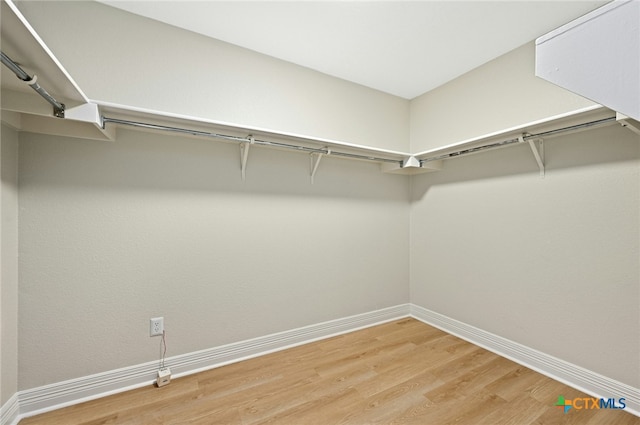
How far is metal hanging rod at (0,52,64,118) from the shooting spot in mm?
943

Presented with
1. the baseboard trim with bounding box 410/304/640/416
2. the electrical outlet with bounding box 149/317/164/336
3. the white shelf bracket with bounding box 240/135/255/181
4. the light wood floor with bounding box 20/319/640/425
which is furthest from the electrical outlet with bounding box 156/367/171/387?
the baseboard trim with bounding box 410/304/640/416

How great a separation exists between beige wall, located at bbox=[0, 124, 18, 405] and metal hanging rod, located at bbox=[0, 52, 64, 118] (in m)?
0.32

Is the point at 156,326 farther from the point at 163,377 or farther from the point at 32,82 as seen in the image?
the point at 32,82

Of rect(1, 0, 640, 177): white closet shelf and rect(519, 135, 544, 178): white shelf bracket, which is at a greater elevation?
rect(1, 0, 640, 177): white closet shelf

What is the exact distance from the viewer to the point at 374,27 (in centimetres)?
190

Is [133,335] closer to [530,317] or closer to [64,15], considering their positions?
[64,15]

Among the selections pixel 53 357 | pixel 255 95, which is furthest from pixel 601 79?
pixel 53 357

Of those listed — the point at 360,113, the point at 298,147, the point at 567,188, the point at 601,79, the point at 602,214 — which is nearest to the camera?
the point at 601,79

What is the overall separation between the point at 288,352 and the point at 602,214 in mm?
2341

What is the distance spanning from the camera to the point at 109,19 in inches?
67.5

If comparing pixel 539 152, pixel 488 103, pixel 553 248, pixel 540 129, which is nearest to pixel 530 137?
pixel 540 129

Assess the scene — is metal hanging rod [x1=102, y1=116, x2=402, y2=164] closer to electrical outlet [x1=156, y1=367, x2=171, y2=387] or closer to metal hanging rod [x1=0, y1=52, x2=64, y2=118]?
metal hanging rod [x1=0, y1=52, x2=64, y2=118]

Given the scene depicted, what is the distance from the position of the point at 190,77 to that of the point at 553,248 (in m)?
2.80

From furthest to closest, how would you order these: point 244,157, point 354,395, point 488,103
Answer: point 488,103 < point 244,157 < point 354,395
